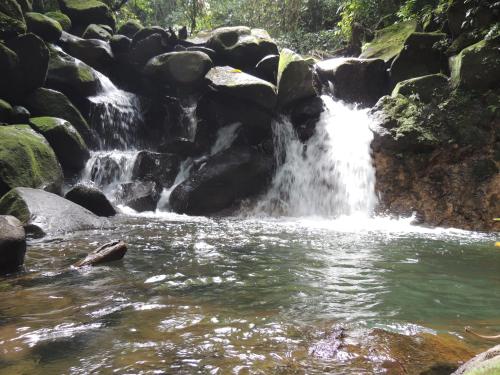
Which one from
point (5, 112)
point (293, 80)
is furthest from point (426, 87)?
point (5, 112)

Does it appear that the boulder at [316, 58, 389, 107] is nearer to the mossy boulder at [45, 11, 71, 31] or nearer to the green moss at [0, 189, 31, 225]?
the green moss at [0, 189, 31, 225]

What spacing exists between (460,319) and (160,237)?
17.0 ft

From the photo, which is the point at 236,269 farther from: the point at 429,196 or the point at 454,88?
the point at 454,88

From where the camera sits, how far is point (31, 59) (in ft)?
37.9

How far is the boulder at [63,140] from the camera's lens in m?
10.8

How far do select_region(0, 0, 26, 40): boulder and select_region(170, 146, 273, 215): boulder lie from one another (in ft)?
21.6

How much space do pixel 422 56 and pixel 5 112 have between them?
462 inches

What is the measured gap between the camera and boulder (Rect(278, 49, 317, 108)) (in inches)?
476

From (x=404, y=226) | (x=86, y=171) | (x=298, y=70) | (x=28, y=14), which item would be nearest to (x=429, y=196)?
(x=404, y=226)

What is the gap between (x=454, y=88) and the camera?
34.0 feet

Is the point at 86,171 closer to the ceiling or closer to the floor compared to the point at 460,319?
closer to the ceiling

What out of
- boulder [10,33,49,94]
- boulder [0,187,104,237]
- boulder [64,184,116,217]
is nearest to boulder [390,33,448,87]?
boulder [64,184,116,217]

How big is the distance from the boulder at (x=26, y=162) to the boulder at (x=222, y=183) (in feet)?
10.8

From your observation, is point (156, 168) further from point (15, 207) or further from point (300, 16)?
point (300, 16)
